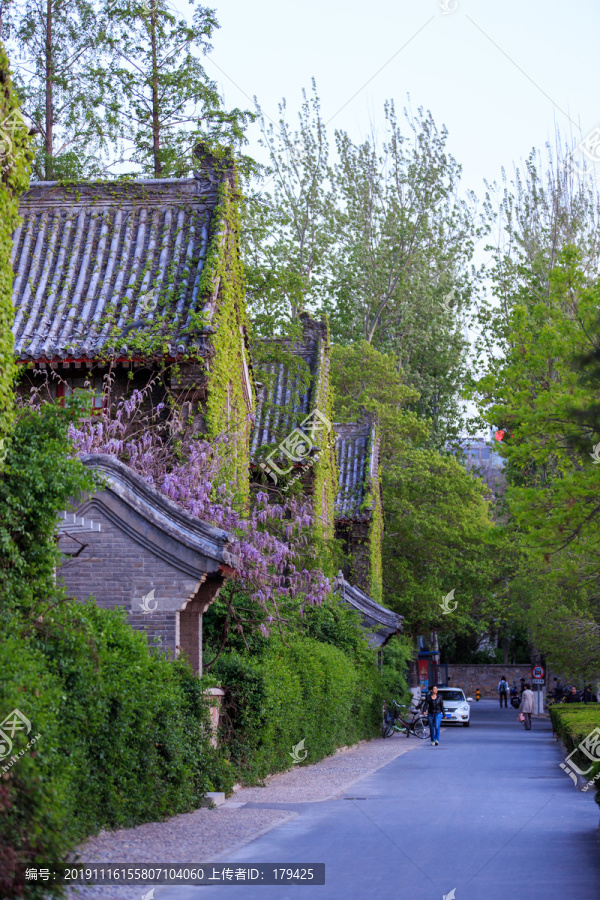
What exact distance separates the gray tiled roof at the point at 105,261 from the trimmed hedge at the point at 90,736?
7590 mm

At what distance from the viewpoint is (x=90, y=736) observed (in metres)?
10.0

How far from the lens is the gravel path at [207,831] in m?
9.21

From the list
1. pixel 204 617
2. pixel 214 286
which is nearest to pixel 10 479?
pixel 204 617

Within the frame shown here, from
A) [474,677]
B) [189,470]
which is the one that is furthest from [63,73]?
[474,677]

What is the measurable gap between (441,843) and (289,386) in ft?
70.6

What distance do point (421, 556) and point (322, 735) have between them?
2590 centimetres

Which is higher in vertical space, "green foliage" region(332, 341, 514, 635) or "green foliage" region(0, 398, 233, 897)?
"green foliage" region(332, 341, 514, 635)

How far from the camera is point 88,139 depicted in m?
33.1

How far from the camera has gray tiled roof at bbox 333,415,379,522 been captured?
3784cm

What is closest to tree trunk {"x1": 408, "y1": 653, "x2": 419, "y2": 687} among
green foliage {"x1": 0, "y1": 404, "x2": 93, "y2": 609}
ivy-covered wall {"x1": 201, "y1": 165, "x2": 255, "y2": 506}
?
ivy-covered wall {"x1": 201, "y1": 165, "x2": 255, "y2": 506}

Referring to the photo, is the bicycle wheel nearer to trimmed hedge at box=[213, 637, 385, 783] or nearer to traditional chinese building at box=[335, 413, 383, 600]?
traditional chinese building at box=[335, 413, 383, 600]

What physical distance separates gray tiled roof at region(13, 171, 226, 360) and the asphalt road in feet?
28.2

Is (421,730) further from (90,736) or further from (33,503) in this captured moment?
(33,503)

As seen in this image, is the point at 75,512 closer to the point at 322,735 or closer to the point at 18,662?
the point at 18,662
